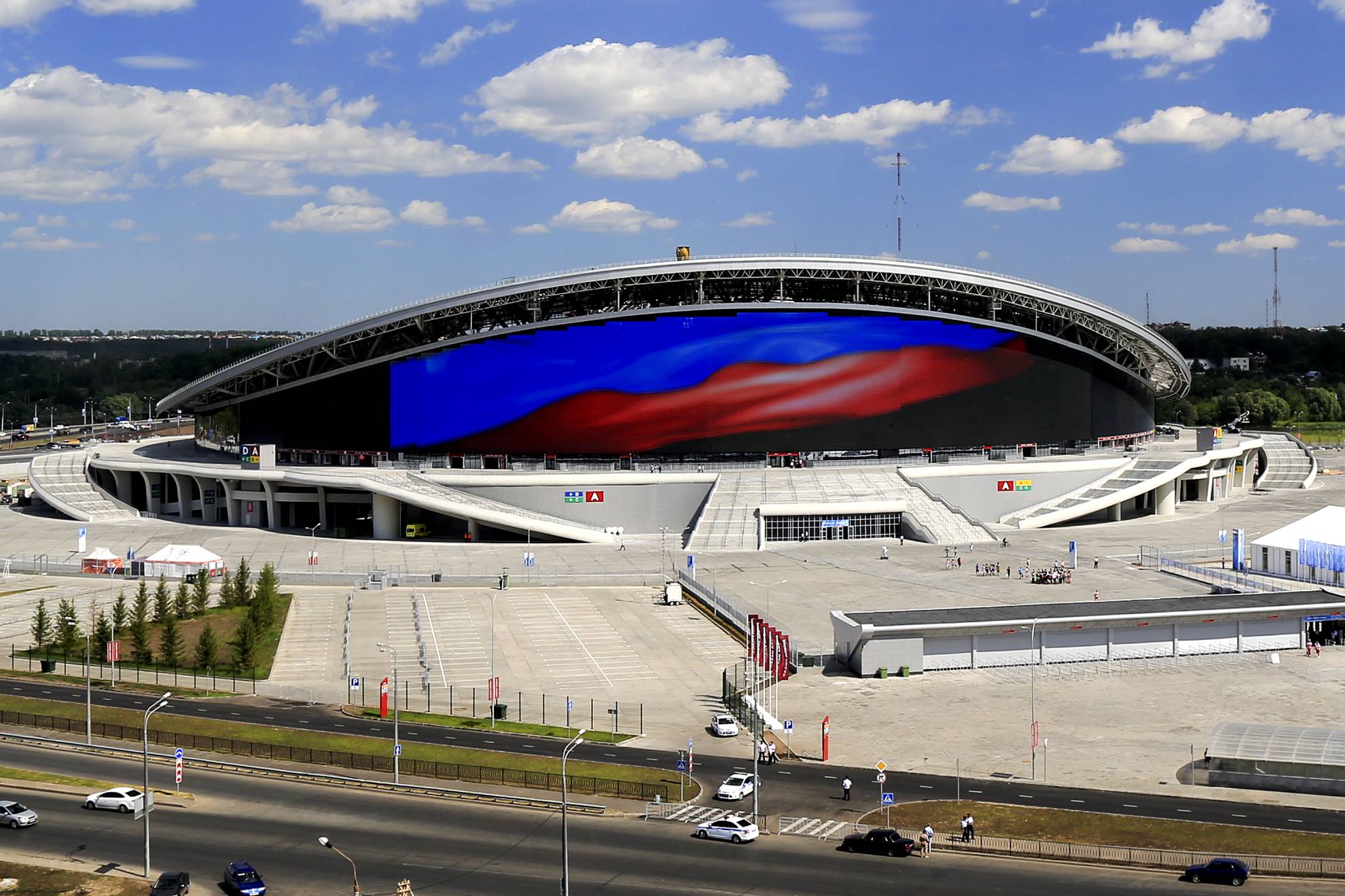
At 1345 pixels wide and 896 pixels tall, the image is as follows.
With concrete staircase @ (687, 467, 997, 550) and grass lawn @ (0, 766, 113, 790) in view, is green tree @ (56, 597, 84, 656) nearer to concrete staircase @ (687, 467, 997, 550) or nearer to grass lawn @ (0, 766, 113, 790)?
grass lawn @ (0, 766, 113, 790)

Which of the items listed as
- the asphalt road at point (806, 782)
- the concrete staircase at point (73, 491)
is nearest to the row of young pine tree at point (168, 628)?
the asphalt road at point (806, 782)

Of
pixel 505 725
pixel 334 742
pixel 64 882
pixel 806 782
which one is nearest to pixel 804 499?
pixel 505 725

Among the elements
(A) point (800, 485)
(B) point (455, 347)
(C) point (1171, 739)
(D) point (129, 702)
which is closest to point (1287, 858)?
(C) point (1171, 739)

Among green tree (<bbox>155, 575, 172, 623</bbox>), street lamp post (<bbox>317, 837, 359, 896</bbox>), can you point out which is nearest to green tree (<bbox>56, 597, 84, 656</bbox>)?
green tree (<bbox>155, 575, 172, 623</bbox>)

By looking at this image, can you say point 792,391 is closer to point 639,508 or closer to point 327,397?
point 639,508

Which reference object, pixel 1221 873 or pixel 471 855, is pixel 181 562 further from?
pixel 1221 873

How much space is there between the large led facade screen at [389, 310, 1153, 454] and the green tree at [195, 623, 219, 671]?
4906 cm

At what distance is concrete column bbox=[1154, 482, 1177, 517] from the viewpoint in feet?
398

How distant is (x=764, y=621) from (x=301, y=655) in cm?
2337

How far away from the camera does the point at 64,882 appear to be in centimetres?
3903

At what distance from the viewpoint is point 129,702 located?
Answer: 60750mm

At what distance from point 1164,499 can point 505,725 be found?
80.7 m

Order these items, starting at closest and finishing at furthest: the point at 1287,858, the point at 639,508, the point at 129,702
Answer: the point at 1287,858, the point at 129,702, the point at 639,508

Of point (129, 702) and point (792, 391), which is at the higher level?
point (792, 391)
